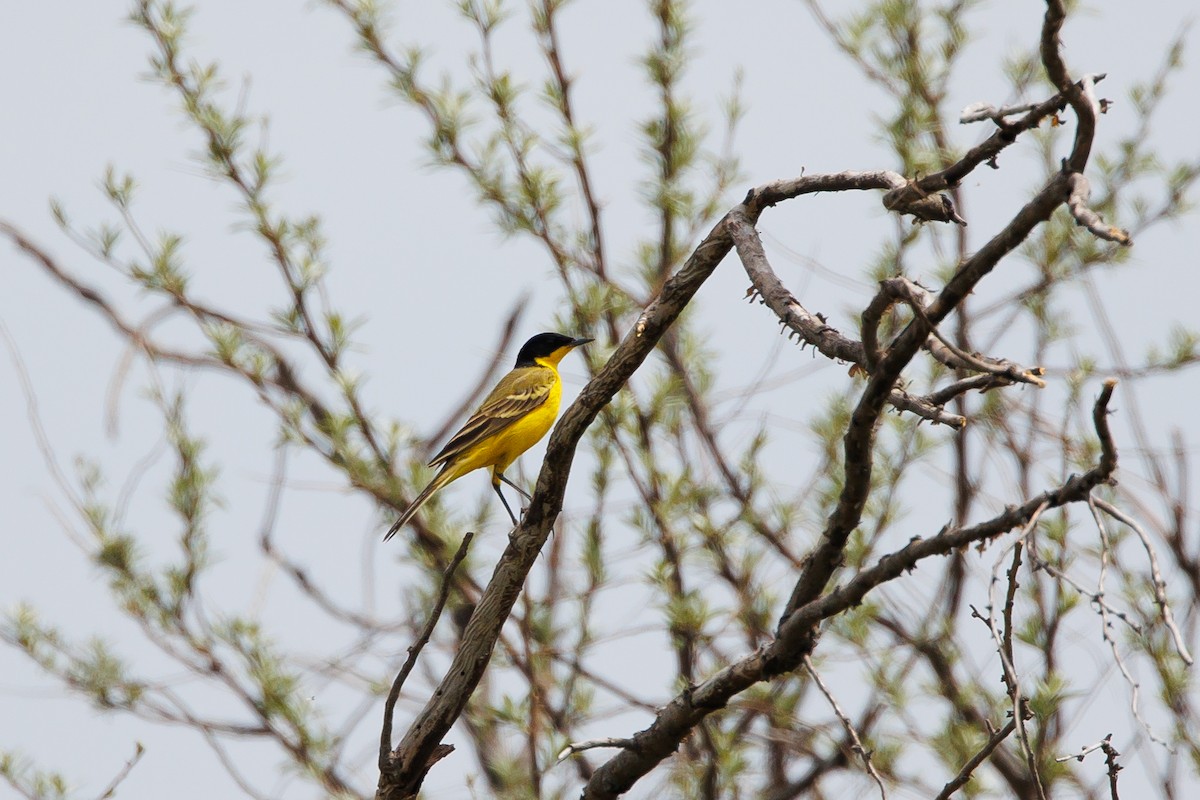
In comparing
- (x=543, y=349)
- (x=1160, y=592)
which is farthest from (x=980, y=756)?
(x=543, y=349)

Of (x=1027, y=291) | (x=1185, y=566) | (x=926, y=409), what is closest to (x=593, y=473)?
(x=1027, y=291)

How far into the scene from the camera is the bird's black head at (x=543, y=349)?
769 centimetres

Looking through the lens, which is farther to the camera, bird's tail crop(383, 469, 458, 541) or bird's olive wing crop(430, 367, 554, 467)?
bird's olive wing crop(430, 367, 554, 467)

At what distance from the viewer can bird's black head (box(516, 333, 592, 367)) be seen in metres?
7.69

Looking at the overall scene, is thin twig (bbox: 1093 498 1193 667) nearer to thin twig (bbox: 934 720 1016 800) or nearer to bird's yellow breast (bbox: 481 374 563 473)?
thin twig (bbox: 934 720 1016 800)

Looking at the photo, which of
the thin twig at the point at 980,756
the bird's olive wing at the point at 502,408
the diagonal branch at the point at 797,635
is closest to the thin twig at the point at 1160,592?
the diagonal branch at the point at 797,635

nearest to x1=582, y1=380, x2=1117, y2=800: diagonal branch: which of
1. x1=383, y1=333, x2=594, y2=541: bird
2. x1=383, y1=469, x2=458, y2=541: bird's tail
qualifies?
x1=383, y1=469, x2=458, y2=541: bird's tail

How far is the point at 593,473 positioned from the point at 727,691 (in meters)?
3.58

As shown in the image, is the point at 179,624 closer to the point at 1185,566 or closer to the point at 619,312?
the point at 619,312

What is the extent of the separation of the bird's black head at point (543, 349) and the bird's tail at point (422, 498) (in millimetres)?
1427

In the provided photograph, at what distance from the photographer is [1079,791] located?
5.62 m

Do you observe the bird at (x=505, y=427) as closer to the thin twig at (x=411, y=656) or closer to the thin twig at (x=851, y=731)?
the thin twig at (x=411, y=656)

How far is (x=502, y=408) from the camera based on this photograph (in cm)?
703

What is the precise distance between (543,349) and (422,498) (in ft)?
6.91
